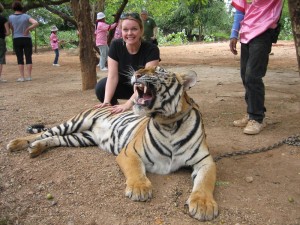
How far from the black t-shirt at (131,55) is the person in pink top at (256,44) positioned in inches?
45.8

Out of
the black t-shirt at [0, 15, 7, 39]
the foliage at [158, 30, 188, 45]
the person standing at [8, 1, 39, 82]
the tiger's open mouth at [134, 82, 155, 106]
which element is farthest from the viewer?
the foliage at [158, 30, 188, 45]

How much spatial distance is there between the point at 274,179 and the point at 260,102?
1548 mm

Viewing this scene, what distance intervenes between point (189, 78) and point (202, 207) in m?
1.09

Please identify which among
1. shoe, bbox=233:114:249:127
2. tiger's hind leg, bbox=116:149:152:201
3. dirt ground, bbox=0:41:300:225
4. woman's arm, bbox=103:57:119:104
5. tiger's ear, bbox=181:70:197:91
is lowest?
dirt ground, bbox=0:41:300:225

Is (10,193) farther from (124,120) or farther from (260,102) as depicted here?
(260,102)

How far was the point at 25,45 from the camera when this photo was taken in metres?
9.76

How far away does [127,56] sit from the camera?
4.46 m

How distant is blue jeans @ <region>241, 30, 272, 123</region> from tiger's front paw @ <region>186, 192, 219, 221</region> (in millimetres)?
2203

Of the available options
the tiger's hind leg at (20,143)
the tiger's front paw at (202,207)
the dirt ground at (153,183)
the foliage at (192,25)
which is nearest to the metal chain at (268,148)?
the dirt ground at (153,183)

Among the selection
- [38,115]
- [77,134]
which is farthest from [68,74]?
[77,134]

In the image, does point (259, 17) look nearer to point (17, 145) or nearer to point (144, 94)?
point (144, 94)

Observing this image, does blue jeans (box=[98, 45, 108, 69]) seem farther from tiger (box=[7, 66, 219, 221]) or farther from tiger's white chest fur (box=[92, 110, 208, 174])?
tiger's white chest fur (box=[92, 110, 208, 174])

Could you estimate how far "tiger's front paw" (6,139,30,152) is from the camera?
414cm

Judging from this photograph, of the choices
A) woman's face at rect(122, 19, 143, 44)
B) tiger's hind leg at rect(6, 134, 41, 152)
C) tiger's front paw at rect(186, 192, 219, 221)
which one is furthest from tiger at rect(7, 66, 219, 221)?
tiger's hind leg at rect(6, 134, 41, 152)
